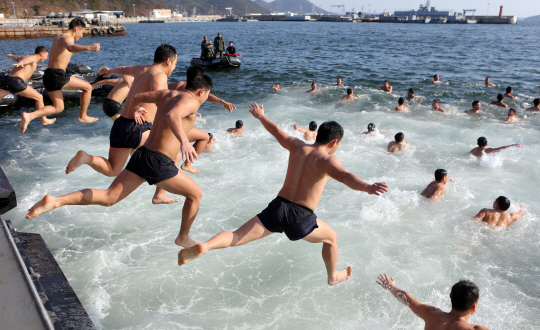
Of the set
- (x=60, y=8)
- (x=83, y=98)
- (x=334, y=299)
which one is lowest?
(x=334, y=299)

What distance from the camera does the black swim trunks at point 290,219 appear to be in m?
4.17

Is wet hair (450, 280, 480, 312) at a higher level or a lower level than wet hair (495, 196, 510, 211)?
higher

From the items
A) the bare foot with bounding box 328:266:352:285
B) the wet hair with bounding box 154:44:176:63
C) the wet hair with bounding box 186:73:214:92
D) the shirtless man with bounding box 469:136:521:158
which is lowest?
the bare foot with bounding box 328:266:352:285

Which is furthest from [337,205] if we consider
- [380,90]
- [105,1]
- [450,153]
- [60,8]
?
[105,1]

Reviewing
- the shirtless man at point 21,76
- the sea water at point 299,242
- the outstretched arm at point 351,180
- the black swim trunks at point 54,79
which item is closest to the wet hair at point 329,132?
the outstretched arm at point 351,180

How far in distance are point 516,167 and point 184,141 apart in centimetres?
967

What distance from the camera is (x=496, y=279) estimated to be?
239 inches

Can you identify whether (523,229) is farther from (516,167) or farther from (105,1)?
(105,1)

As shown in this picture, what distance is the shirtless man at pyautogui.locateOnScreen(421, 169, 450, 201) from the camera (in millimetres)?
8188

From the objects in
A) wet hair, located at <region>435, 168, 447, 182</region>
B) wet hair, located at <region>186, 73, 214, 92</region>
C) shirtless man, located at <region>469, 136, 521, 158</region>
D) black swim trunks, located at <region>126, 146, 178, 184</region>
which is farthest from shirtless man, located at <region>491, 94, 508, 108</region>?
black swim trunks, located at <region>126, 146, 178, 184</region>

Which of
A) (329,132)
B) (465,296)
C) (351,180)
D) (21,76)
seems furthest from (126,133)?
(21,76)

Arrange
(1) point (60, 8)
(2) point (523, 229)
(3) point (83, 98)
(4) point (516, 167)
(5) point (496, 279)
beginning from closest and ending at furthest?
(5) point (496, 279) < (2) point (523, 229) < (3) point (83, 98) < (4) point (516, 167) < (1) point (60, 8)

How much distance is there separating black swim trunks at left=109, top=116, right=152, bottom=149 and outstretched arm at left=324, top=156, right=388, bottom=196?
107 inches

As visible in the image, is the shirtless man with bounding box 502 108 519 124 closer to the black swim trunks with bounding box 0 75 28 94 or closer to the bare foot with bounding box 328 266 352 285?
the bare foot with bounding box 328 266 352 285
